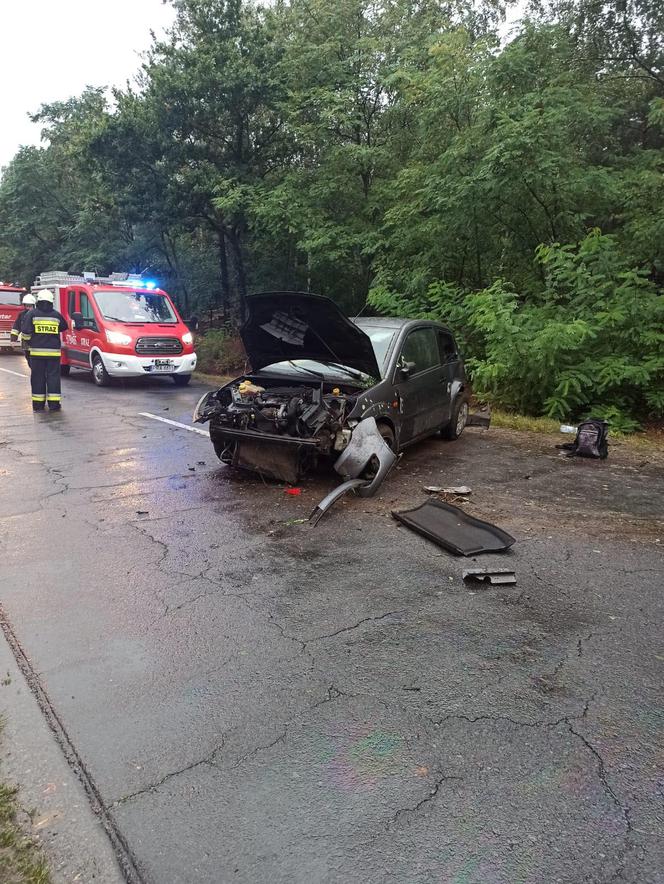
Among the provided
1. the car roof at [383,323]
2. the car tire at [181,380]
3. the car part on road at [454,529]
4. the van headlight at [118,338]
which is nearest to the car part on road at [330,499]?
the car part on road at [454,529]

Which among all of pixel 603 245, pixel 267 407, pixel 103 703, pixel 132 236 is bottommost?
pixel 103 703

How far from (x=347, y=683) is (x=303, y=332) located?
414 centimetres

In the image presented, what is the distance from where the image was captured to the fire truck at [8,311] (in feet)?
73.7

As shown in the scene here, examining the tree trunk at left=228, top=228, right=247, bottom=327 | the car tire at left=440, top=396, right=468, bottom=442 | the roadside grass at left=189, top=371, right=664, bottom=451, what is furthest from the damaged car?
the tree trunk at left=228, top=228, right=247, bottom=327

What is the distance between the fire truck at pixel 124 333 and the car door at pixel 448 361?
25.3 feet

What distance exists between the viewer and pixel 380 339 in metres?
6.68

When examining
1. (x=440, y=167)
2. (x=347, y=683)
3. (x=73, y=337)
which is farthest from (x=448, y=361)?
(x=73, y=337)

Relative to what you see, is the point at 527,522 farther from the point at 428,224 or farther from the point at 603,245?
the point at 428,224

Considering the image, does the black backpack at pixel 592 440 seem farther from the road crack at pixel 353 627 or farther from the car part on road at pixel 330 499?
the road crack at pixel 353 627

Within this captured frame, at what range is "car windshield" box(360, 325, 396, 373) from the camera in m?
6.42

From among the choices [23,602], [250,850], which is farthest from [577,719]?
[23,602]

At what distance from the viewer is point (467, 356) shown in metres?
11.4

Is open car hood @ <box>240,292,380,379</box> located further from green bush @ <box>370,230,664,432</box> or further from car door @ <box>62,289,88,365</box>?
car door @ <box>62,289,88,365</box>

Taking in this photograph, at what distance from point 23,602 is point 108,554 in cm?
80
